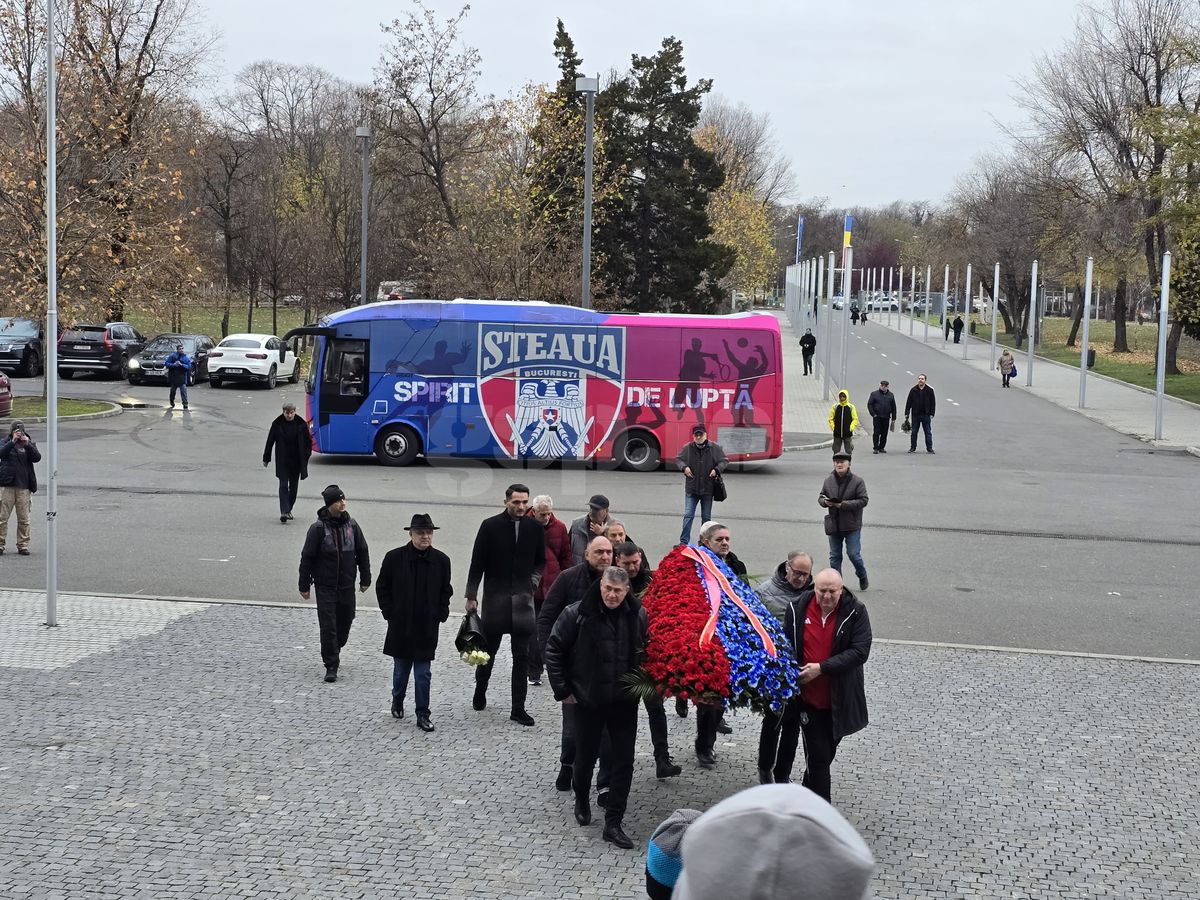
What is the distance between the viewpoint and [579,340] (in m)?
26.4

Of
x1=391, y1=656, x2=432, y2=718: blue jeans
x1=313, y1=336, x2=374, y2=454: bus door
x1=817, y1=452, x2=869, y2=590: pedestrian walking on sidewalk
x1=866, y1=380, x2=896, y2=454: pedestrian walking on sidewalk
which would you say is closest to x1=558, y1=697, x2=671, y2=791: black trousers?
x1=391, y1=656, x2=432, y2=718: blue jeans

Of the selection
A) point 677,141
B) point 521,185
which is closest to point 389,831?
point 521,185

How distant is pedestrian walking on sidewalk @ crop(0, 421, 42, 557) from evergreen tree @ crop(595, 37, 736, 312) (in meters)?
39.1

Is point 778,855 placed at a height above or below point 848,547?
above

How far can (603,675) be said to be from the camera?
7.61 metres

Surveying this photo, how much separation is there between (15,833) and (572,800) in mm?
3136

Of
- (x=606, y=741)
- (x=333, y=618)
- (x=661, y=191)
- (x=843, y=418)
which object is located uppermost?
(x=661, y=191)

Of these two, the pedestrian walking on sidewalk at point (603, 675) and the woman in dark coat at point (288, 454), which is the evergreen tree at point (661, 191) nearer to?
the woman in dark coat at point (288, 454)

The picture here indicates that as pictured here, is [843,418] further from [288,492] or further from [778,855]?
[778,855]

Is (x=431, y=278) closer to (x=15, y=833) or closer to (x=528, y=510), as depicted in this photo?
(x=528, y=510)

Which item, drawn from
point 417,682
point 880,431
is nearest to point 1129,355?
point 880,431

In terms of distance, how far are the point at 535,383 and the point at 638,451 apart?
245cm

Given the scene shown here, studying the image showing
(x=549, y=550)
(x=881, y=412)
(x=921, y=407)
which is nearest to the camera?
(x=549, y=550)

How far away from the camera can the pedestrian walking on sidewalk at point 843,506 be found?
47.2 feet
